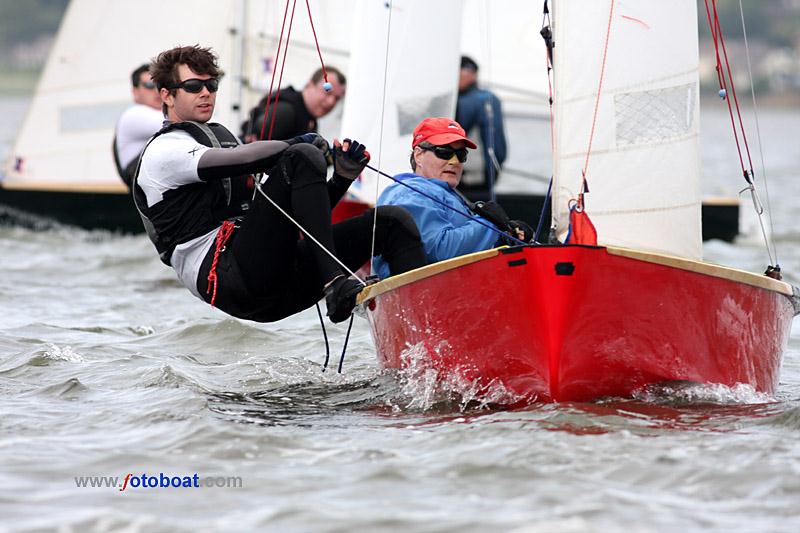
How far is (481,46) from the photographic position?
11.6 m

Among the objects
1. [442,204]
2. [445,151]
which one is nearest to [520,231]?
[442,204]

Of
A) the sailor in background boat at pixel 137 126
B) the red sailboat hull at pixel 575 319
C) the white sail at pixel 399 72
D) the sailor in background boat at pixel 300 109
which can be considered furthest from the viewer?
the sailor in background boat at pixel 137 126

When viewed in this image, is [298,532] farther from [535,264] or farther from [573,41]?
[573,41]

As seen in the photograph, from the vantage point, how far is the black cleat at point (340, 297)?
4324 mm

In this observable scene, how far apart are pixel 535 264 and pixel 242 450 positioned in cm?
91

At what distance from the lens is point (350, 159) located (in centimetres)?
450

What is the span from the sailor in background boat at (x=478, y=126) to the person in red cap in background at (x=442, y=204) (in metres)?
4.34

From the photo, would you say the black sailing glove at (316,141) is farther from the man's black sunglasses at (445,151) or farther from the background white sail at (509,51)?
the background white sail at (509,51)

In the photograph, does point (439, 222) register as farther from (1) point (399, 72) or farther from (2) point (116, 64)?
(2) point (116, 64)

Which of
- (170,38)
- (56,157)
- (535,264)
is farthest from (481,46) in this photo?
(535,264)

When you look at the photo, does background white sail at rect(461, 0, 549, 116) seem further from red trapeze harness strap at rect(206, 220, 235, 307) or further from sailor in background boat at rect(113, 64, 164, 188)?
red trapeze harness strap at rect(206, 220, 235, 307)

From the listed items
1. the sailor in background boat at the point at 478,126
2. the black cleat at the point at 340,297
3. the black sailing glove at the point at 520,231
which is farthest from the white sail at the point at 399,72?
the black cleat at the point at 340,297

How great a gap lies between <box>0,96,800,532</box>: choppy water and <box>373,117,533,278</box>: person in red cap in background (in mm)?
479

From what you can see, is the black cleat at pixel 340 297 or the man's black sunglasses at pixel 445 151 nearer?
the black cleat at pixel 340 297
